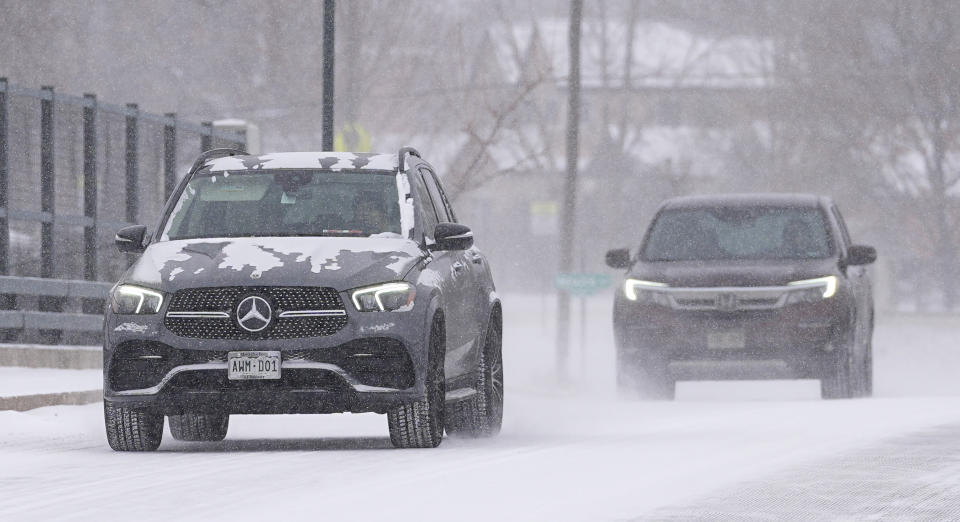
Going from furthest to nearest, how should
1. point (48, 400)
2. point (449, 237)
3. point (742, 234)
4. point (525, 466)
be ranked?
point (742, 234) → point (48, 400) → point (449, 237) → point (525, 466)

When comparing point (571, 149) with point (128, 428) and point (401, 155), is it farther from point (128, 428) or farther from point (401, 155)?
point (128, 428)

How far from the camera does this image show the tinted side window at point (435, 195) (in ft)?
45.2

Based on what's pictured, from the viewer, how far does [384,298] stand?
11.8 meters

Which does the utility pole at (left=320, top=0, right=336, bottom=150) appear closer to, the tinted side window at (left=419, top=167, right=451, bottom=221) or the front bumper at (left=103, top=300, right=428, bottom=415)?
the tinted side window at (left=419, top=167, right=451, bottom=221)

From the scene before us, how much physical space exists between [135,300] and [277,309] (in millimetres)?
834

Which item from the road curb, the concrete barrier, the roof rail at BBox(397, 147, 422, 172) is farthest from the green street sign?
the roof rail at BBox(397, 147, 422, 172)

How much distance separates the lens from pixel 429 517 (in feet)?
28.2

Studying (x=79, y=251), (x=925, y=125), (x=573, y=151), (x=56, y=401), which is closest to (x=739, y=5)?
(x=925, y=125)

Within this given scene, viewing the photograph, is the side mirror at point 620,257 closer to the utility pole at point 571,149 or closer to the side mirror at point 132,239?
the side mirror at point 132,239

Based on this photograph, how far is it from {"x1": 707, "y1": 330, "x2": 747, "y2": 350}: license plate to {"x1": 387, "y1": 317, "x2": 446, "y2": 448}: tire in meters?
6.80

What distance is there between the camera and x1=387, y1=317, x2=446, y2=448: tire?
472 inches

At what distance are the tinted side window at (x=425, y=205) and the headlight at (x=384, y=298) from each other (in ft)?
3.21

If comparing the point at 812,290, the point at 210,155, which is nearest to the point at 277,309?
the point at 210,155

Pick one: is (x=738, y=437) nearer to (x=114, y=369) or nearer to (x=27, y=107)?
(x=114, y=369)
